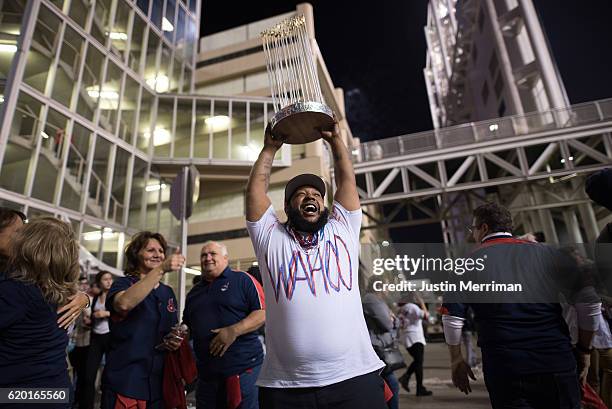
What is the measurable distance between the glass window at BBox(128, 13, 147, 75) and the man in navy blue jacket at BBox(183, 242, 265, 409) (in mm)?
17660

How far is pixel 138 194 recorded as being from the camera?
56.4ft

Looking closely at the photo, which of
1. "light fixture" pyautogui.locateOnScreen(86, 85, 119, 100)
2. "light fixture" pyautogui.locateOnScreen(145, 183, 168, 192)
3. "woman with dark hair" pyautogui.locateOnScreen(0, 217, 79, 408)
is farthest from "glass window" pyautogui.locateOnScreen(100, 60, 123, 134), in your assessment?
"woman with dark hair" pyautogui.locateOnScreen(0, 217, 79, 408)

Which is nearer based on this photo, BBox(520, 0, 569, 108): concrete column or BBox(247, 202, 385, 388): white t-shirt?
BBox(247, 202, 385, 388): white t-shirt

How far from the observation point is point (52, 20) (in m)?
13.3

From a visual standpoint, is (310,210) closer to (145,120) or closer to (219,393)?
(219,393)

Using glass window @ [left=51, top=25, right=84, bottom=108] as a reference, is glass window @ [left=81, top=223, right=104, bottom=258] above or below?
below

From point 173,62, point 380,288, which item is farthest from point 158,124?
point 380,288

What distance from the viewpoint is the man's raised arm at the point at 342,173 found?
2.37 m

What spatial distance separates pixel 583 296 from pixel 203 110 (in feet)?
64.3

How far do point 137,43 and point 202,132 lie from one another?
5.25 metres

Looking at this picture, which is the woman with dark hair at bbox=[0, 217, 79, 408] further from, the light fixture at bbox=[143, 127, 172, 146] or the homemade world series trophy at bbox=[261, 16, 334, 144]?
the light fixture at bbox=[143, 127, 172, 146]

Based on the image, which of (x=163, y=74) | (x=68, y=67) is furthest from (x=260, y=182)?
(x=163, y=74)

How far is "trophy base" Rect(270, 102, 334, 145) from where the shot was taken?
2.12 meters

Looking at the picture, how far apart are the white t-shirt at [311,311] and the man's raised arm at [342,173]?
0.86 feet
